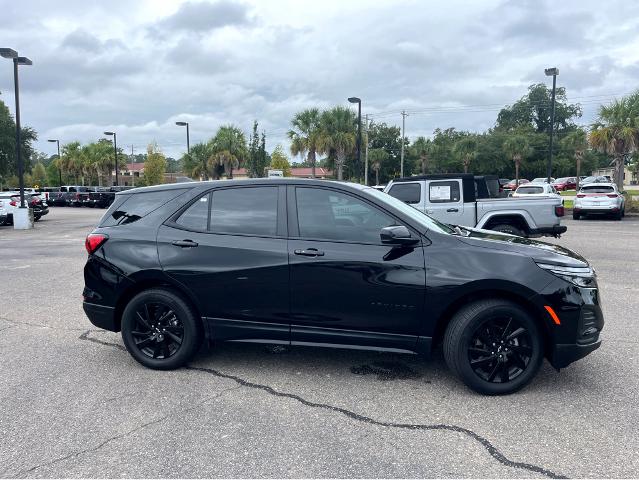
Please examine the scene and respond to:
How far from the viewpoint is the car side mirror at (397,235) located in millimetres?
3768

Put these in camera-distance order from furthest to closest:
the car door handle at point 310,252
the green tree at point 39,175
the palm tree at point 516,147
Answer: the green tree at point 39,175 < the palm tree at point 516,147 < the car door handle at point 310,252

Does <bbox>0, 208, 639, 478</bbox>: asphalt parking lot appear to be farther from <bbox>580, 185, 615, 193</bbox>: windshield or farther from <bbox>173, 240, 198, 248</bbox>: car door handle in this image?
<bbox>580, 185, 615, 193</bbox>: windshield

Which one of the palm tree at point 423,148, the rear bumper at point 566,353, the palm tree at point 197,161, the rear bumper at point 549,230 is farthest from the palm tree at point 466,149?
the rear bumper at point 566,353

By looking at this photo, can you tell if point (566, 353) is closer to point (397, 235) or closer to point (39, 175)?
point (397, 235)

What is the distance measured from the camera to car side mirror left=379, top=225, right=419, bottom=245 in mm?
3768

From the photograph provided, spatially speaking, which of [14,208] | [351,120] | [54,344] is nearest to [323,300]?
[54,344]

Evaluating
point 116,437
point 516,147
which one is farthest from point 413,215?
point 516,147

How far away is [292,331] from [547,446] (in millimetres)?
1962

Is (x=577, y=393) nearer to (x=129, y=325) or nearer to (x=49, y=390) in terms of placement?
(x=129, y=325)

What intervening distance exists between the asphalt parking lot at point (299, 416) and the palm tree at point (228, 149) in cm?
3727

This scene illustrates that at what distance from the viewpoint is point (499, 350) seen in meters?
3.77

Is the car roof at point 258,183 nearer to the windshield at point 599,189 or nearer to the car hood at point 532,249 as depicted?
the car hood at point 532,249

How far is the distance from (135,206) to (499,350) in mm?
3348

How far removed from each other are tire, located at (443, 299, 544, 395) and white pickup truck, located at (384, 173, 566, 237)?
20.4ft
